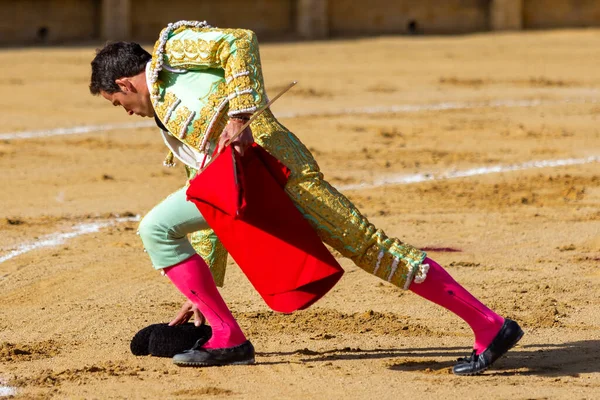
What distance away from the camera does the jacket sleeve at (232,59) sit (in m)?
3.96

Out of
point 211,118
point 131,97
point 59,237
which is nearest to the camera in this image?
point 211,118

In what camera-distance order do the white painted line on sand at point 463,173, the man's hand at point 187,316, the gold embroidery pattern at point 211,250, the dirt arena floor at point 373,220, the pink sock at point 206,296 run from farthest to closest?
the white painted line on sand at point 463,173
the man's hand at point 187,316
the gold embroidery pattern at point 211,250
the dirt arena floor at point 373,220
the pink sock at point 206,296

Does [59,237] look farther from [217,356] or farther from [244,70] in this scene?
[244,70]

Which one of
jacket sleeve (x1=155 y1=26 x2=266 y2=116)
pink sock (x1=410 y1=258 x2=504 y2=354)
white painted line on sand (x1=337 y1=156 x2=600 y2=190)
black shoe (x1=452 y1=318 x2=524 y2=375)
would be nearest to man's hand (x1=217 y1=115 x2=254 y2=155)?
jacket sleeve (x1=155 y1=26 x2=266 y2=116)

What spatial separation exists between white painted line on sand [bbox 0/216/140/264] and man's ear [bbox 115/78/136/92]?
243 cm

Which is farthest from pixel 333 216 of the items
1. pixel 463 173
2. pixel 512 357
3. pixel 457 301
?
pixel 463 173

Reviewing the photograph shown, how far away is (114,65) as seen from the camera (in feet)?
13.6

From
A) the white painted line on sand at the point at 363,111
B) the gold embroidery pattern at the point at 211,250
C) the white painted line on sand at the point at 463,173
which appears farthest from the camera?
the white painted line on sand at the point at 363,111

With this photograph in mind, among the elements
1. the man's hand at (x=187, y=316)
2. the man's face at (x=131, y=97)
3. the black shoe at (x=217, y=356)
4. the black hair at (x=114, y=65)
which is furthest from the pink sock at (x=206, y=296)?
the black hair at (x=114, y=65)

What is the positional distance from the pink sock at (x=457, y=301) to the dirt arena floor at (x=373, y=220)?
0.19 m

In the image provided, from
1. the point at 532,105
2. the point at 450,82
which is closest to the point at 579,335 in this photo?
the point at 532,105

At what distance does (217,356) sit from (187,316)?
372 millimetres

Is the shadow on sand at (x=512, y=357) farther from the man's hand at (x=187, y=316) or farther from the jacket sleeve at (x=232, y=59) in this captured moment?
the jacket sleeve at (x=232, y=59)

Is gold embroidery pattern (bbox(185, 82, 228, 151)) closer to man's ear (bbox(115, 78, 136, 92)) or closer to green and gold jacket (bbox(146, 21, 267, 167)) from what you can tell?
green and gold jacket (bbox(146, 21, 267, 167))
